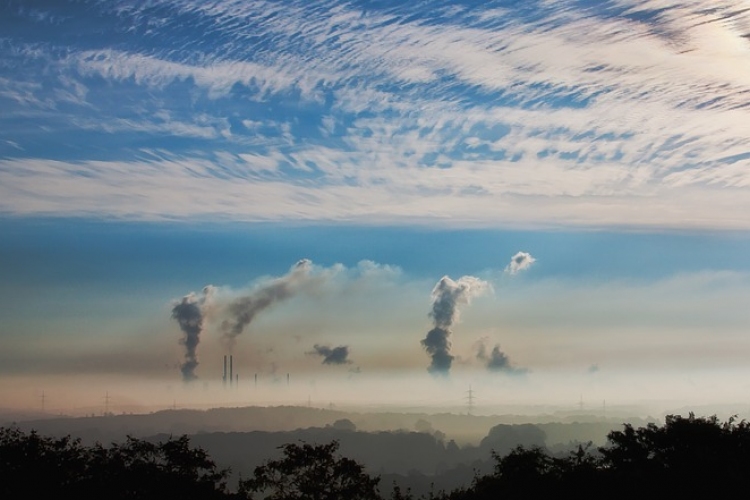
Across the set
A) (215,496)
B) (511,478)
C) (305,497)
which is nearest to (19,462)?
(215,496)

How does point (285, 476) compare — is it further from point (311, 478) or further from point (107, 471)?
point (107, 471)

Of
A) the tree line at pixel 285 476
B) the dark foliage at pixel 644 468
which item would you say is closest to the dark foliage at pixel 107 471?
the tree line at pixel 285 476

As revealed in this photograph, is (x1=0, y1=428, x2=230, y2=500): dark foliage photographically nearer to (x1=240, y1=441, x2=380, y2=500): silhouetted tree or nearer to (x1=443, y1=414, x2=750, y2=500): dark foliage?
(x1=240, y1=441, x2=380, y2=500): silhouetted tree

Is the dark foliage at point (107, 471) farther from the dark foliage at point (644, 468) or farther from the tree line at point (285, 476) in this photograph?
the dark foliage at point (644, 468)

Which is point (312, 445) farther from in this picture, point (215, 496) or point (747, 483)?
point (747, 483)

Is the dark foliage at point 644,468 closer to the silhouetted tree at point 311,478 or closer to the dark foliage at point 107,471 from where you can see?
the silhouetted tree at point 311,478

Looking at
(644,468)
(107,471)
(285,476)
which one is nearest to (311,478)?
(285,476)
